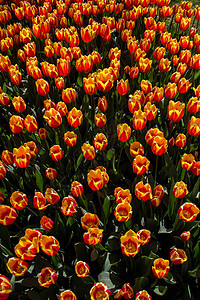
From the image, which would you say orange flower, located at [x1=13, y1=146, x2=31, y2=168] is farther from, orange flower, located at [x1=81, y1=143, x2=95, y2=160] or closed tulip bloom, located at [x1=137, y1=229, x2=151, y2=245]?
closed tulip bloom, located at [x1=137, y1=229, x2=151, y2=245]

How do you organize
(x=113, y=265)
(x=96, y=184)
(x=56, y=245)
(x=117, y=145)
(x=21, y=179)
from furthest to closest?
(x=117, y=145) < (x=21, y=179) < (x=113, y=265) < (x=96, y=184) < (x=56, y=245)

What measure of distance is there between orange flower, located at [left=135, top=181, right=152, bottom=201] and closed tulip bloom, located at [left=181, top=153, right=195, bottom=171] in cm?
Result: 34

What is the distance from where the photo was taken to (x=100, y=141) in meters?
1.89

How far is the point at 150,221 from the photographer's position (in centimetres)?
177

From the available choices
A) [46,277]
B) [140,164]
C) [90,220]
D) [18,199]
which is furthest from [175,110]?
[46,277]

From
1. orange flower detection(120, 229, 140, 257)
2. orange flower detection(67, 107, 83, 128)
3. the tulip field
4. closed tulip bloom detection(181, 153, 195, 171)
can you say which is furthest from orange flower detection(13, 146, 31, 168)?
closed tulip bloom detection(181, 153, 195, 171)

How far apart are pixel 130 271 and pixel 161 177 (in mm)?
760

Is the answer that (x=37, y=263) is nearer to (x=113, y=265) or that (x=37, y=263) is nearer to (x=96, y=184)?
(x=113, y=265)

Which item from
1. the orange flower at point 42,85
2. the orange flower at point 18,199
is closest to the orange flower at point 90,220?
the orange flower at point 18,199

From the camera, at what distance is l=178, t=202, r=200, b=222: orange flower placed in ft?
4.77

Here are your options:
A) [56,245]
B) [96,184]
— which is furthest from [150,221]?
[56,245]

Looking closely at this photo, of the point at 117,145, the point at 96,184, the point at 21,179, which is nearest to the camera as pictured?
the point at 96,184

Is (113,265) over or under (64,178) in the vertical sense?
under

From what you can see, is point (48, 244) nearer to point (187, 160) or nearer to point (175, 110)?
point (187, 160)
